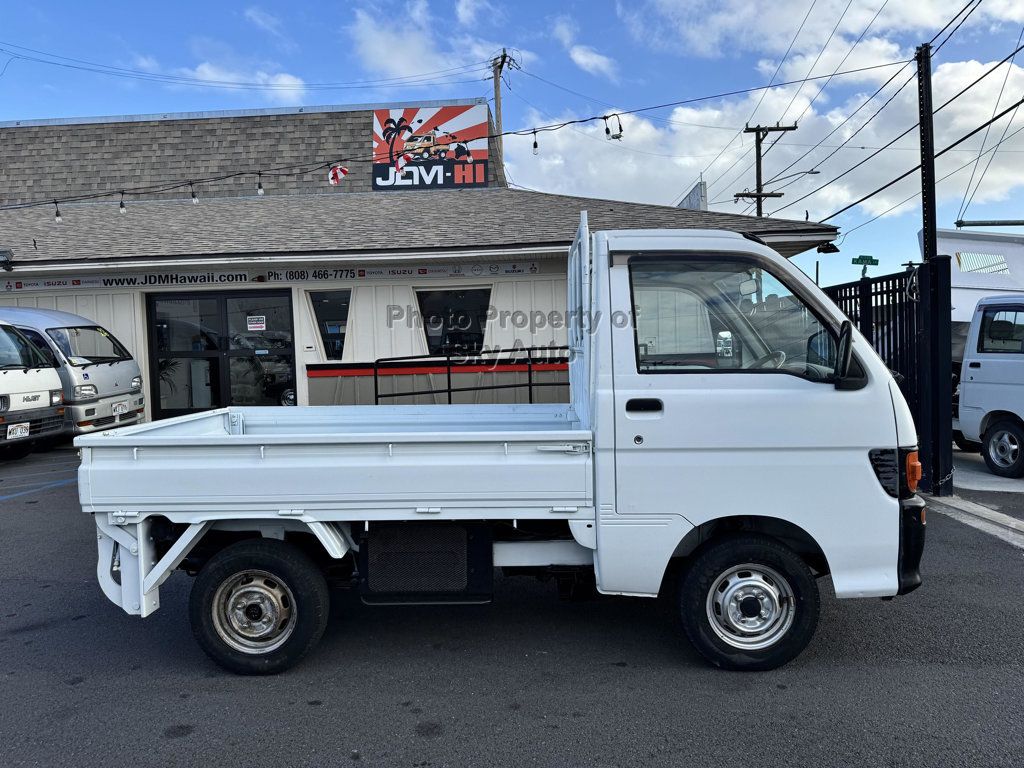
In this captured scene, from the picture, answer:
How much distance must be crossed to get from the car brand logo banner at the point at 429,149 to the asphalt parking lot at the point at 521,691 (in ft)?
36.1

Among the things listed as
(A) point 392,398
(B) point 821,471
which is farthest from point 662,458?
(A) point 392,398

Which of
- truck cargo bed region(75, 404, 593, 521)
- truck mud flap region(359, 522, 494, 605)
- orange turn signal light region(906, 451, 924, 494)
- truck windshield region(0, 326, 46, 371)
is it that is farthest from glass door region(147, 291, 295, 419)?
orange turn signal light region(906, 451, 924, 494)

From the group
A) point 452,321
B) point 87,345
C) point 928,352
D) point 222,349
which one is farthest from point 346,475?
point 222,349

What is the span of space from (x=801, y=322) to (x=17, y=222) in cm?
1475

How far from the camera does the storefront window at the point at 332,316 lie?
1234 cm

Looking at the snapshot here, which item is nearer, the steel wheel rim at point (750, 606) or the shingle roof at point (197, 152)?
the steel wheel rim at point (750, 606)

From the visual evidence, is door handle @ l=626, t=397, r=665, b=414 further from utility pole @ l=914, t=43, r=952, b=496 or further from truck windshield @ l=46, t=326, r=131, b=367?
truck windshield @ l=46, t=326, r=131, b=367

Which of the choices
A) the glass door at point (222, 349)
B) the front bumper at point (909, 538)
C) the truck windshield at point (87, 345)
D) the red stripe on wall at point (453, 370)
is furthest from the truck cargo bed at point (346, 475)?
the glass door at point (222, 349)

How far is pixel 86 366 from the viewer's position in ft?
34.4

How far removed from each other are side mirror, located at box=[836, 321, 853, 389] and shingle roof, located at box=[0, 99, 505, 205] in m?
12.1

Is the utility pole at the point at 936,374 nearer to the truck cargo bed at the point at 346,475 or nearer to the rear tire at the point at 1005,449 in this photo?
the rear tire at the point at 1005,449

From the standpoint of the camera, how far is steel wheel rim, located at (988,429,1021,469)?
8.69 meters

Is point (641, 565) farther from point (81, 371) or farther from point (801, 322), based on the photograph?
point (81, 371)

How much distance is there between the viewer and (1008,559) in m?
5.71
